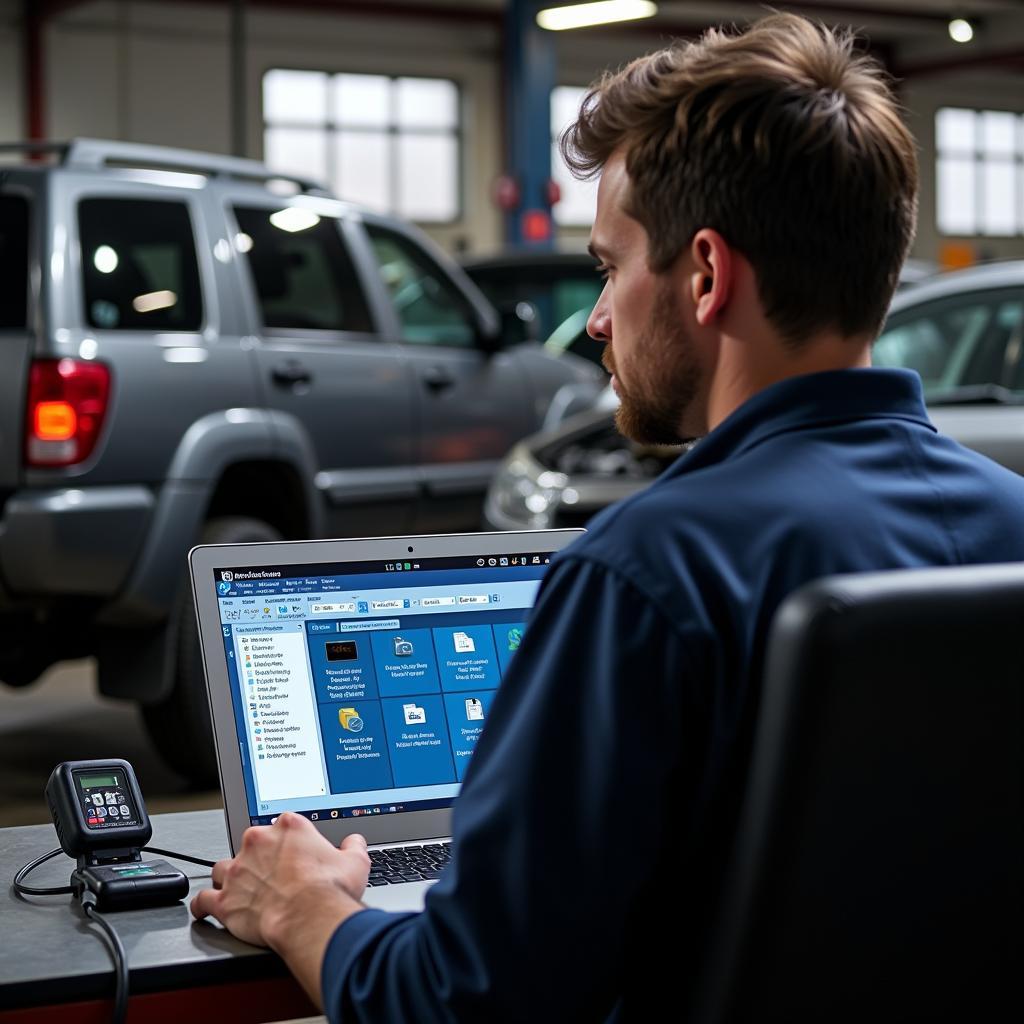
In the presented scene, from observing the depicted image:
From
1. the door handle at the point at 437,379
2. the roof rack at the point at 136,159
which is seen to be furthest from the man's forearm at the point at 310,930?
the door handle at the point at 437,379

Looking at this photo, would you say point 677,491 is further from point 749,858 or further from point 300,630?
point 300,630

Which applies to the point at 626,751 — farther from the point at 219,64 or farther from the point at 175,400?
the point at 219,64

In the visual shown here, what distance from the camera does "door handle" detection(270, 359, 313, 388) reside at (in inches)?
221

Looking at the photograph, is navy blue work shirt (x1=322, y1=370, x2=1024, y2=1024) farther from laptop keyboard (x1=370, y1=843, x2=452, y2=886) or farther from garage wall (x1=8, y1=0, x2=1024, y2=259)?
garage wall (x1=8, y1=0, x2=1024, y2=259)

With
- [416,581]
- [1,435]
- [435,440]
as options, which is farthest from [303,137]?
[416,581]

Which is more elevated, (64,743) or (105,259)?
(105,259)

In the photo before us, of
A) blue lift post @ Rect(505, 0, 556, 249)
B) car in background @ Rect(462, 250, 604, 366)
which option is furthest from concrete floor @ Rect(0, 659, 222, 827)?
blue lift post @ Rect(505, 0, 556, 249)

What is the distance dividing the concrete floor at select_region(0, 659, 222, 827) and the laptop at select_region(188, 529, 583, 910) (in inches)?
105

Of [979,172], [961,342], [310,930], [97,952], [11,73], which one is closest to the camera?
[310,930]

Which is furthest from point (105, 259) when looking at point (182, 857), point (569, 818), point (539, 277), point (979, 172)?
point (979, 172)

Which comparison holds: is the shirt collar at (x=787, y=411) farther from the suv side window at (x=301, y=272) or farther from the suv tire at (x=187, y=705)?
the suv side window at (x=301, y=272)

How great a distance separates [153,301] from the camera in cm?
531

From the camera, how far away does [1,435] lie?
4816 mm

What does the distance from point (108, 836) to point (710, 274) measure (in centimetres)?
90
